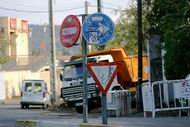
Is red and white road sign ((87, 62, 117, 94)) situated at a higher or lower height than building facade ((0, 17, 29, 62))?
lower

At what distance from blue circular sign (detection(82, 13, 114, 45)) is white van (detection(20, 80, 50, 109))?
26.7 meters

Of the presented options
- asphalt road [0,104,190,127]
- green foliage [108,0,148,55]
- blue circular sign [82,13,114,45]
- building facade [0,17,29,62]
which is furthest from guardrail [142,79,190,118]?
building facade [0,17,29,62]

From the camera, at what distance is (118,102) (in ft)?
83.7

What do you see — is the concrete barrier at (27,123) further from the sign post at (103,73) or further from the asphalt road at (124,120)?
the sign post at (103,73)

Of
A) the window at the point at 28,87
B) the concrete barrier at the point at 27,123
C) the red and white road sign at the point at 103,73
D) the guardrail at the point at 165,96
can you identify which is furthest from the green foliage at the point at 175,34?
the window at the point at 28,87

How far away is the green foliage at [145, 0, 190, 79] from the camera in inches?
885

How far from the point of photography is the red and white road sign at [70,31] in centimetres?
1503

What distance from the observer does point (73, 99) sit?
32.4m

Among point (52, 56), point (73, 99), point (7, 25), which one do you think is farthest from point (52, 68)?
point (7, 25)

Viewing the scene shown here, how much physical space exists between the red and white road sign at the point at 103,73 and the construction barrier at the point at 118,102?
10303 mm

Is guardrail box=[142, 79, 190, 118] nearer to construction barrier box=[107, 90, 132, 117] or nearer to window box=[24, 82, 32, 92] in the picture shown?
construction barrier box=[107, 90, 132, 117]

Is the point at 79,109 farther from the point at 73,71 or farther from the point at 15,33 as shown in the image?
the point at 15,33

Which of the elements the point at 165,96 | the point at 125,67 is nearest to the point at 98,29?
the point at 165,96

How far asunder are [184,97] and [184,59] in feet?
9.67
